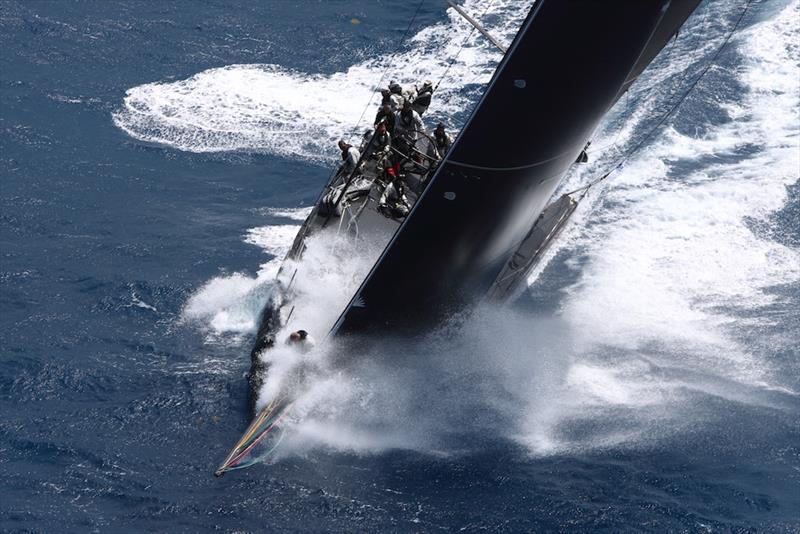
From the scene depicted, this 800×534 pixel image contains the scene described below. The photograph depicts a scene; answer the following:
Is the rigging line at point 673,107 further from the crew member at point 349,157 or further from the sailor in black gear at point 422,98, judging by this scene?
the crew member at point 349,157

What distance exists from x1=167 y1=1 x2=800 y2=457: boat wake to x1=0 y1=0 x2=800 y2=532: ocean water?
2.4 inches

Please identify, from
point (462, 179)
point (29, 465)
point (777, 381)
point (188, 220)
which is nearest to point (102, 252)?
point (188, 220)

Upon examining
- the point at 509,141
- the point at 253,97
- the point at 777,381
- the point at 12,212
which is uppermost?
the point at 509,141

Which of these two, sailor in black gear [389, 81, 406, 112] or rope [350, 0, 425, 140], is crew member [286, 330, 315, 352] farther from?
rope [350, 0, 425, 140]

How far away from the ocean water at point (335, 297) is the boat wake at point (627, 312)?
0.20 feet

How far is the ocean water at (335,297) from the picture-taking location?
48.3ft

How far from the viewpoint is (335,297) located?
1739 centimetres

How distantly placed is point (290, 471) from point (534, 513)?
3886 millimetres

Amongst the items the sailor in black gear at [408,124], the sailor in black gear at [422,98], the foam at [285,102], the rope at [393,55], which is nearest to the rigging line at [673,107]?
the foam at [285,102]

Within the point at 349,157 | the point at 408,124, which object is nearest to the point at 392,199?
the point at 349,157

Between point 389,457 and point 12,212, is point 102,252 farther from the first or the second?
point 389,457

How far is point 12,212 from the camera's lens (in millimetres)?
20938

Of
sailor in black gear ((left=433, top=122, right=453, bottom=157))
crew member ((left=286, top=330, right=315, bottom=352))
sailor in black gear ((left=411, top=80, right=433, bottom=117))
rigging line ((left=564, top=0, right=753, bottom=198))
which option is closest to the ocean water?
rigging line ((left=564, top=0, right=753, bottom=198))

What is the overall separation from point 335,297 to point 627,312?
6.44 metres
